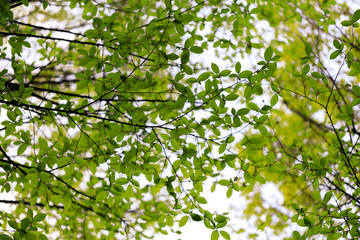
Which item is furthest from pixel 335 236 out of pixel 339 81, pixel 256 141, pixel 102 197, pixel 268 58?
pixel 339 81

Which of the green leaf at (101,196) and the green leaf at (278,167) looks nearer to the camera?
the green leaf at (101,196)

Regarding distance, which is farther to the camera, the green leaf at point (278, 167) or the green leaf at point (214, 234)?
the green leaf at point (278, 167)

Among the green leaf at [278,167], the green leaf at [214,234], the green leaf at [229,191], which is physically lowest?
the green leaf at [214,234]

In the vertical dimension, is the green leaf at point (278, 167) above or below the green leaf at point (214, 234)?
above

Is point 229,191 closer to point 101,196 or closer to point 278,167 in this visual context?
point 278,167

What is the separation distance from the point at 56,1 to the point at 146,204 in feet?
10.9

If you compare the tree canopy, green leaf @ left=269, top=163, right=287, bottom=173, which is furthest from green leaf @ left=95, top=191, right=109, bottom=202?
green leaf @ left=269, top=163, right=287, bottom=173

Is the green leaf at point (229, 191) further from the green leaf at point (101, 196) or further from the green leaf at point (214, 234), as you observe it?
the green leaf at point (101, 196)

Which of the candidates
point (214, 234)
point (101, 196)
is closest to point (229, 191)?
point (214, 234)

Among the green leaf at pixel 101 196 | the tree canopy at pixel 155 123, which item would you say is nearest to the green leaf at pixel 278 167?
the tree canopy at pixel 155 123

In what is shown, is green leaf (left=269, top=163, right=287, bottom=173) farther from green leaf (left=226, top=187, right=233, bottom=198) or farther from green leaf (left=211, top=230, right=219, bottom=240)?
green leaf (left=211, top=230, right=219, bottom=240)

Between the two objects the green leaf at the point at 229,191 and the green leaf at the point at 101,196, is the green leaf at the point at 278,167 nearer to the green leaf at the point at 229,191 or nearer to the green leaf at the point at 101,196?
the green leaf at the point at 229,191

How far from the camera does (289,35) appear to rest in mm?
4988

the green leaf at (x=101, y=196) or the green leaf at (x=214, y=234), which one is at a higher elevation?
the green leaf at (x=101, y=196)
